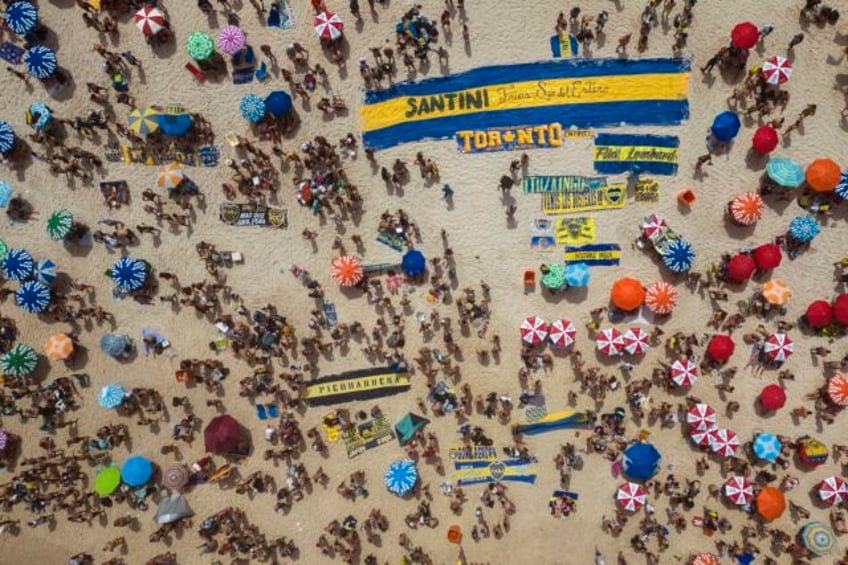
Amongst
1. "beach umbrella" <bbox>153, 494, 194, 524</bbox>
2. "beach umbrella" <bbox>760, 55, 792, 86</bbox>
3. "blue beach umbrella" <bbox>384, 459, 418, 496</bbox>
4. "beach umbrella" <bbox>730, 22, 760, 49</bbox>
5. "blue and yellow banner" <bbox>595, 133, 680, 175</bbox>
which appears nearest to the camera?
"beach umbrella" <bbox>730, 22, 760, 49</bbox>

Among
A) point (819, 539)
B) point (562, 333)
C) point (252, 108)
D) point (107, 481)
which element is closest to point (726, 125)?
point (562, 333)

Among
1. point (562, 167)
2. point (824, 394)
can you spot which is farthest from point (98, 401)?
point (824, 394)

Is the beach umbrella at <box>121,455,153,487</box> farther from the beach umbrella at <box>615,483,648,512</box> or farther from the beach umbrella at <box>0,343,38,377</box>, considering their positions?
the beach umbrella at <box>615,483,648,512</box>

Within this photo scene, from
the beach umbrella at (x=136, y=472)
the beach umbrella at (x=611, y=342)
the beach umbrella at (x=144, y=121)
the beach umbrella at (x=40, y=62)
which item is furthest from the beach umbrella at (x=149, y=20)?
the beach umbrella at (x=611, y=342)

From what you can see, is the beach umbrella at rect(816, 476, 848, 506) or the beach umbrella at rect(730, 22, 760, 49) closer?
the beach umbrella at rect(730, 22, 760, 49)

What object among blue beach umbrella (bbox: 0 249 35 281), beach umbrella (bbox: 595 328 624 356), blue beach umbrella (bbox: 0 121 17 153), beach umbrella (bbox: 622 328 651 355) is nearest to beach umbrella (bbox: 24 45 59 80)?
blue beach umbrella (bbox: 0 121 17 153)

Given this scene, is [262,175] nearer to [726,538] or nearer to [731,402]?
[731,402]

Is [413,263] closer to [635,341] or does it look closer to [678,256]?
[635,341]
